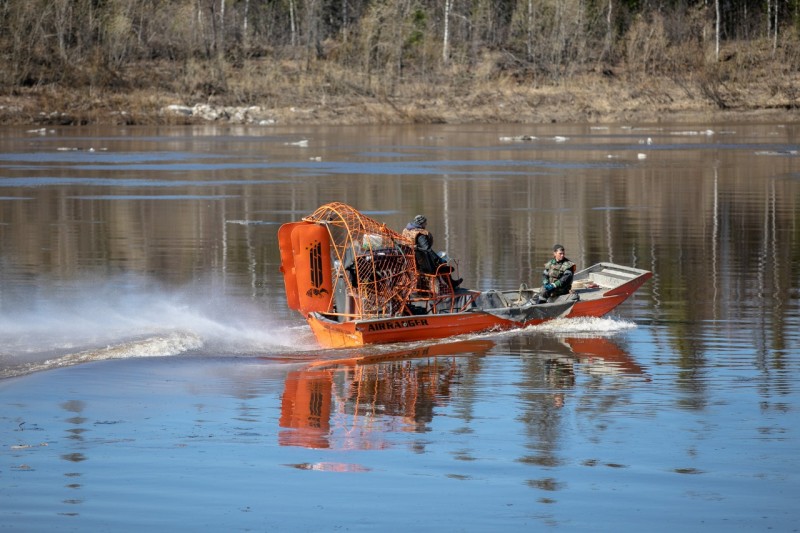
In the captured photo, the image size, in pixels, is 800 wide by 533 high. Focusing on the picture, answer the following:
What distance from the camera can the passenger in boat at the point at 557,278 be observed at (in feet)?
64.5

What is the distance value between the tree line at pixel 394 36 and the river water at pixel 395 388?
5580 cm

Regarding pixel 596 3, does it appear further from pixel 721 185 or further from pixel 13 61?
pixel 721 185

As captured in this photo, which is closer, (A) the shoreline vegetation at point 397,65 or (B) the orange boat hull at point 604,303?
(B) the orange boat hull at point 604,303

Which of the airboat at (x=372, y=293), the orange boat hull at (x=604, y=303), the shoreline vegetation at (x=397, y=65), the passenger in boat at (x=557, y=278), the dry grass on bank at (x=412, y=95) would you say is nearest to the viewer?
the airboat at (x=372, y=293)

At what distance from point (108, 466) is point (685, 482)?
527 centimetres

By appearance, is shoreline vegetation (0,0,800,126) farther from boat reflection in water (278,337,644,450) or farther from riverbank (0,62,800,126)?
boat reflection in water (278,337,644,450)

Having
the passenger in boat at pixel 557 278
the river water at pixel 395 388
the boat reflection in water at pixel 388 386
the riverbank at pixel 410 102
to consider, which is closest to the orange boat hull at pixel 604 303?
the river water at pixel 395 388

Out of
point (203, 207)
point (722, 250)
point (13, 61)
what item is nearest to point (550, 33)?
point (13, 61)

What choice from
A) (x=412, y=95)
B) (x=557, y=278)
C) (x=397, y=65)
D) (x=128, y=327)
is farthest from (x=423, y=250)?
(x=397, y=65)

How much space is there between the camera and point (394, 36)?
9188 centimetres

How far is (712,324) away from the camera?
1953 centimetres

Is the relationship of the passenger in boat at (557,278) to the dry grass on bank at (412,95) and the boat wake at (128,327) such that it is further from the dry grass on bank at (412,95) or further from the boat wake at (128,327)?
the dry grass on bank at (412,95)

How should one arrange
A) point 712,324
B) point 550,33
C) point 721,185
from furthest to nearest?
point 550,33 → point 721,185 → point 712,324

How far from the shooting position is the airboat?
17656mm
